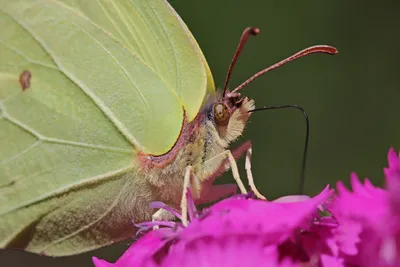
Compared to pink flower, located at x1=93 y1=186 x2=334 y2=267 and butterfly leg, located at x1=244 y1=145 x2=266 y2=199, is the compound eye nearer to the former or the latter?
butterfly leg, located at x1=244 y1=145 x2=266 y2=199

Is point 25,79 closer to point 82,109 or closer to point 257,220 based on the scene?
point 82,109

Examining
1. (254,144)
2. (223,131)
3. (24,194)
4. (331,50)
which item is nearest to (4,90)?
(24,194)

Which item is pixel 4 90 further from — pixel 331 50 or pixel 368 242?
pixel 368 242

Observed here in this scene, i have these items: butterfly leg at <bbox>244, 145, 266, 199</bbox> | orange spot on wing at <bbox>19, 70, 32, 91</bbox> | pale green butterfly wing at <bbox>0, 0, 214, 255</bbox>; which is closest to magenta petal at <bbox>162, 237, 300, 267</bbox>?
butterfly leg at <bbox>244, 145, 266, 199</bbox>

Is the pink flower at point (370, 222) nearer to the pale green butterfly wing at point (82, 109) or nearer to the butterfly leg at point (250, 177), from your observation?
the butterfly leg at point (250, 177)

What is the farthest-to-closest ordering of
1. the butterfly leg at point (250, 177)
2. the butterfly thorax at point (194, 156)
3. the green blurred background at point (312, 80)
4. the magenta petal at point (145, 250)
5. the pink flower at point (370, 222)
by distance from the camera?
the green blurred background at point (312, 80) < the butterfly thorax at point (194, 156) < the butterfly leg at point (250, 177) < the magenta petal at point (145, 250) < the pink flower at point (370, 222)

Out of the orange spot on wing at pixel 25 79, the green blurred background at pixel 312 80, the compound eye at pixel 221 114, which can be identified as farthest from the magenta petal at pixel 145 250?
the green blurred background at pixel 312 80

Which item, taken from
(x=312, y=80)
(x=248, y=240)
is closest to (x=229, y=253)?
(x=248, y=240)

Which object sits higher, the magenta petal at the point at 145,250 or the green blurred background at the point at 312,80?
the magenta petal at the point at 145,250
